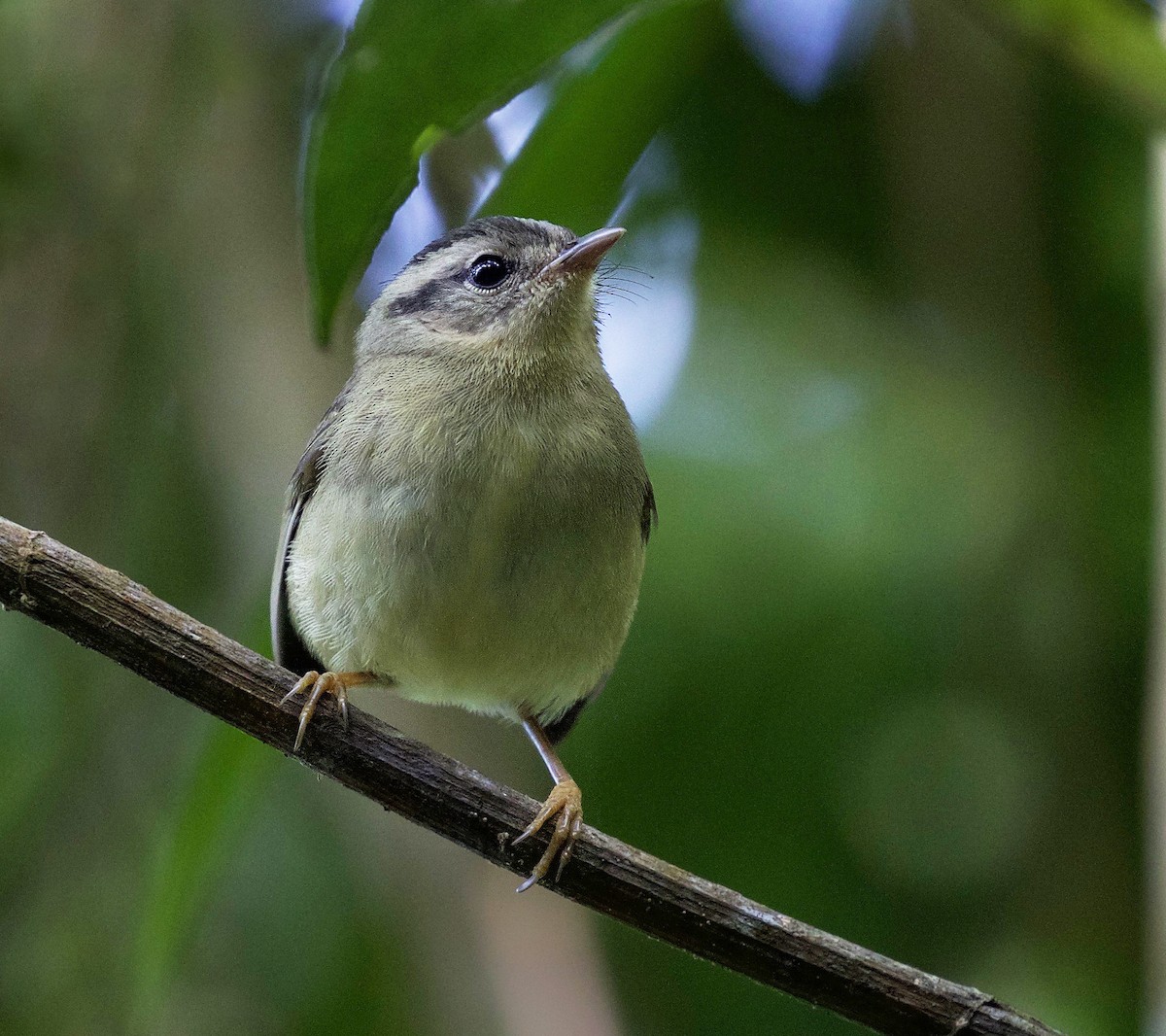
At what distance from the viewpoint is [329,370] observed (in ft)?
16.4

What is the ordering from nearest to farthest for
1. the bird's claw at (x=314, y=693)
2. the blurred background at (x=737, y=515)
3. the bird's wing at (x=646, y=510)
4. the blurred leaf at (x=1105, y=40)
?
the bird's claw at (x=314, y=693)
the blurred leaf at (x=1105, y=40)
the bird's wing at (x=646, y=510)
the blurred background at (x=737, y=515)

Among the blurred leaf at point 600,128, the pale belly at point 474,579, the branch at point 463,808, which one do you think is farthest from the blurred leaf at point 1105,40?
the branch at point 463,808

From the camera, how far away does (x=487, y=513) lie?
3.26m

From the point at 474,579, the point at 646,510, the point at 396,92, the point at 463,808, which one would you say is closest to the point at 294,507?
the point at 474,579

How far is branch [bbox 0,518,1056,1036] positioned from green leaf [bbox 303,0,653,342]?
67cm

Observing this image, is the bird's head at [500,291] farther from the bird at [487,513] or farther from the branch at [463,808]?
the branch at [463,808]

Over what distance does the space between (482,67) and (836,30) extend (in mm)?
2908

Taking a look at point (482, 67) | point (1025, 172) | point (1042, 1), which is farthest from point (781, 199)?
point (482, 67)

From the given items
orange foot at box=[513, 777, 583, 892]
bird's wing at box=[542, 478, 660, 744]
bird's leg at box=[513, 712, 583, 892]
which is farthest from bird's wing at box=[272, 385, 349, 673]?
orange foot at box=[513, 777, 583, 892]

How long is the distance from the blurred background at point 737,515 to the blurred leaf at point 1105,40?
4.48ft

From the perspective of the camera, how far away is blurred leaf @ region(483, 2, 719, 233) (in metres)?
3.28

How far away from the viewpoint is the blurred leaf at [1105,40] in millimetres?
2984

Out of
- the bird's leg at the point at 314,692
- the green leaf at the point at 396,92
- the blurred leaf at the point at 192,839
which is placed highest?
the green leaf at the point at 396,92

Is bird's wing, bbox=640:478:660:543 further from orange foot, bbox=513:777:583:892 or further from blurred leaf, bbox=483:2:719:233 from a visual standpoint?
orange foot, bbox=513:777:583:892
